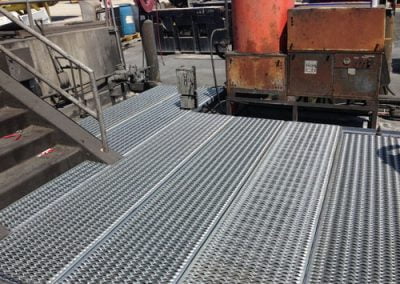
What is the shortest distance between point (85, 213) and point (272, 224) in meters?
1.70

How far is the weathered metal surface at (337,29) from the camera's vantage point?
5.26 metres

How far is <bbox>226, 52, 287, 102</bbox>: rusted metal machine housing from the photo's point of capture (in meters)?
6.13

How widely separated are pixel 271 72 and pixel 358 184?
292 centimetres

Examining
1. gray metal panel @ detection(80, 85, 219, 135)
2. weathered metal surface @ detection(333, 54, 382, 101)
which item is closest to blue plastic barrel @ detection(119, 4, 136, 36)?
gray metal panel @ detection(80, 85, 219, 135)

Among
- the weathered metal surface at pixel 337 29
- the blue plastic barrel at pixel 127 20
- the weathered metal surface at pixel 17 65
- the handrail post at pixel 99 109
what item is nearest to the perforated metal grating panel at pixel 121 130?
the handrail post at pixel 99 109

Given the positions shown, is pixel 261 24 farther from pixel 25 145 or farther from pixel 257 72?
pixel 25 145

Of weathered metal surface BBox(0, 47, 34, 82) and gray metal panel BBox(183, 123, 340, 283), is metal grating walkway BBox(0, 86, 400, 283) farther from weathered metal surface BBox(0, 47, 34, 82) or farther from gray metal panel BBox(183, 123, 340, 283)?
weathered metal surface BBox(0, 47, 34, 82)

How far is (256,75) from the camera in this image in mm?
6320

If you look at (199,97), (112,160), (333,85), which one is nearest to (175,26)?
(199,97)

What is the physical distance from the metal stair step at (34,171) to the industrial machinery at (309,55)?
10.5 ft

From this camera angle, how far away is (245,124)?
5.59m

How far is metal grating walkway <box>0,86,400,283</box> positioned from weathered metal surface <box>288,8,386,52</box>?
1419mm

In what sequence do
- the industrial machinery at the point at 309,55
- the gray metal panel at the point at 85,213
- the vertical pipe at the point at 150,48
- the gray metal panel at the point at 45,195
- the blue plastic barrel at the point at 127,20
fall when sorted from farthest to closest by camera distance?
the blue plastic barrel at the point at 127,20 → the vertical pipe at the point at 150,48 → the industrial machinery at the point at 309,55 → the gray metal panel at the point at 45,195 → the gray metal panel at the point at 85,213

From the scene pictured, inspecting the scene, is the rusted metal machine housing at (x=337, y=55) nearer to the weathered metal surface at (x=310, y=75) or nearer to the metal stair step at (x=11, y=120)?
the weathered metal surface at (x=310, y=75)
